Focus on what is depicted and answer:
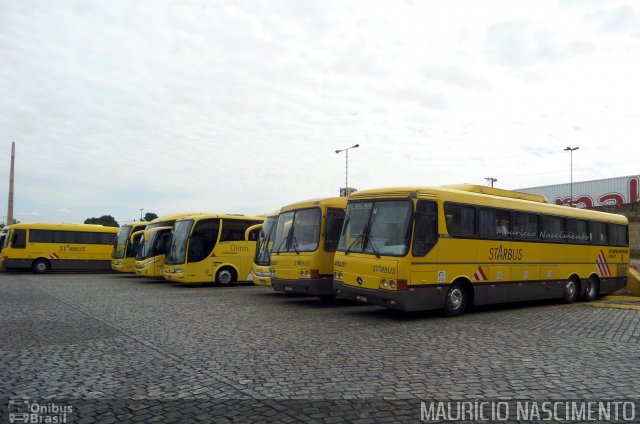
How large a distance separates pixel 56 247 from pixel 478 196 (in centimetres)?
2602

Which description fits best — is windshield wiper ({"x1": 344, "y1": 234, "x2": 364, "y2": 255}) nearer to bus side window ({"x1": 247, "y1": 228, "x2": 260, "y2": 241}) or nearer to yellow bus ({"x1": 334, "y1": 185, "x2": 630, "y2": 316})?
yellow bus ({"x1": 334, "y1": 185, "x2": 630, "y2": 316})

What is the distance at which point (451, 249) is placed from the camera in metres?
11.7

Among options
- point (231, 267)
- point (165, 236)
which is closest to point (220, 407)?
point (231, 267)

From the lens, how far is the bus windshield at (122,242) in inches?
1093

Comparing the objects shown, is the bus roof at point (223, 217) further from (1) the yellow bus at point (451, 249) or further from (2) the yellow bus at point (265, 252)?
(1) the yellow bus at point (451, 249)

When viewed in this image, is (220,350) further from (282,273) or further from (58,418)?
(282,273)

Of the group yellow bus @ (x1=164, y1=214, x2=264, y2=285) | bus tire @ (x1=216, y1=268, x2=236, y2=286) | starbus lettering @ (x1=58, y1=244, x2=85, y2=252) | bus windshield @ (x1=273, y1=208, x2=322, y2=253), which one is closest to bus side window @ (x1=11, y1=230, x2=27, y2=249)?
starbus lettering @ (x1=58, y1=244, x2=85, y2=252)

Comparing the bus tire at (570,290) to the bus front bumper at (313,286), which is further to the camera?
the bus tire at (570,290)

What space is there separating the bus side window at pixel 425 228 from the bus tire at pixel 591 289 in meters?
8.25

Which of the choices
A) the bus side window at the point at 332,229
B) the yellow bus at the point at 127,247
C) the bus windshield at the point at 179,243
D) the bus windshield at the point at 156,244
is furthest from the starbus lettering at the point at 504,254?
the yellow bus at the point at 127,247

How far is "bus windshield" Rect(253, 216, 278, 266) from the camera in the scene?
16.9 metres

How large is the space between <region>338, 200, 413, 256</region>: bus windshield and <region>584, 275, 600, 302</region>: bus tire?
29.4 ft

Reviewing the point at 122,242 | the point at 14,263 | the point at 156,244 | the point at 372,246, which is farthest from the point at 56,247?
the point at 372,246

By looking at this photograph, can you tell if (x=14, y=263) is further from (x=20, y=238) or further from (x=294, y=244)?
(x=294, y=244)
